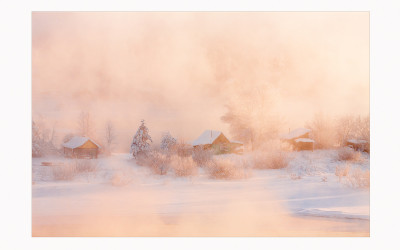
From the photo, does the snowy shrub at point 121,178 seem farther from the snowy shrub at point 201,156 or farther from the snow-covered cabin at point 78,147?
the snowy shrub at point 201,156

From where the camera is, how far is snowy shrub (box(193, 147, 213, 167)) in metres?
5.89

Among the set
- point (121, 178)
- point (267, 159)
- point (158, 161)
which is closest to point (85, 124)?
point (121, 178)

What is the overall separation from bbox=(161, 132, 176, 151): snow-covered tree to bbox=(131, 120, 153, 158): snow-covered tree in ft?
0.79

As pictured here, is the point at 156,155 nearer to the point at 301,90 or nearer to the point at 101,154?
the point at 101,154

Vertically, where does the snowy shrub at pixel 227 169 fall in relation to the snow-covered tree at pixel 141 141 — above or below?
below

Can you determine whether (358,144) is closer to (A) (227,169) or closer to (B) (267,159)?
(B) (267,159)

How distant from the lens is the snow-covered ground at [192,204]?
5.61 meters

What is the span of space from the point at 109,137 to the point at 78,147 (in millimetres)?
556

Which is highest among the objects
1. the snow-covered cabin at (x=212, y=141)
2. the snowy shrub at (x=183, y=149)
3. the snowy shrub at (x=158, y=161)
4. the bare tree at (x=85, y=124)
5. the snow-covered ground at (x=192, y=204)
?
the bare tree at (x=85, y=124)

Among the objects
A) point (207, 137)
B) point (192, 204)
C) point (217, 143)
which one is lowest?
point (192, 204)

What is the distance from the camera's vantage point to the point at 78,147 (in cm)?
575

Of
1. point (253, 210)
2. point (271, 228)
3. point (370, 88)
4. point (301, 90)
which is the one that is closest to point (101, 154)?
point (253, 210)

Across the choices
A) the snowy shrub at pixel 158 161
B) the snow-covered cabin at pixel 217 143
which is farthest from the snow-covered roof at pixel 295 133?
the snowy shrub at pixel 158 161

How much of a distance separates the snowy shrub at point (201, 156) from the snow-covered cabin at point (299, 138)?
1.35 metres
